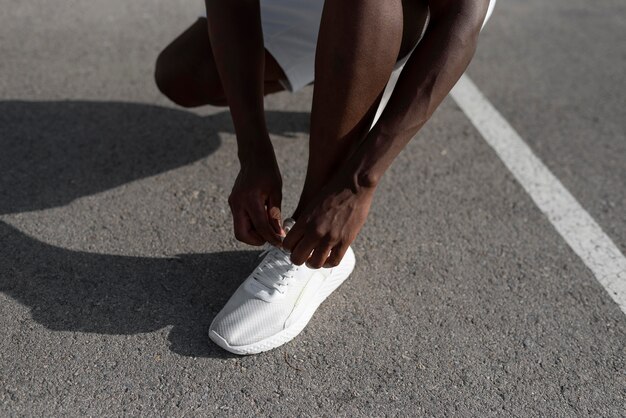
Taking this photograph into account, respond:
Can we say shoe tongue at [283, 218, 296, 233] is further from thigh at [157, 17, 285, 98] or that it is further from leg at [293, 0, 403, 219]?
thigh at [157, 17, 285, 98]

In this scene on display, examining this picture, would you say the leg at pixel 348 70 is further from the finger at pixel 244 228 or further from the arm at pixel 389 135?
the finger at pixel 244 228

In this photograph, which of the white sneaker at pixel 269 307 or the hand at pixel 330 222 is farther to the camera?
the white sneaker at pixel 269 307

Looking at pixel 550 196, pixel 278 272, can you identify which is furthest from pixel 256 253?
pixel 550 196

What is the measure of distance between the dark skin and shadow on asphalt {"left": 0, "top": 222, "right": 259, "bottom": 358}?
0.91 feet

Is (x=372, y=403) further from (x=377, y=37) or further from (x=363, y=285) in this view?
(x=377, y=37)

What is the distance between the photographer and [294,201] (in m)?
2.54

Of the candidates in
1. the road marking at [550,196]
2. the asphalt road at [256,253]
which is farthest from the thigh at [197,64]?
the road marking at [550,196]

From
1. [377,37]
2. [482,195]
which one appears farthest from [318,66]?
[482,195]

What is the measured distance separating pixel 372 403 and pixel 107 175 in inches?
50.7

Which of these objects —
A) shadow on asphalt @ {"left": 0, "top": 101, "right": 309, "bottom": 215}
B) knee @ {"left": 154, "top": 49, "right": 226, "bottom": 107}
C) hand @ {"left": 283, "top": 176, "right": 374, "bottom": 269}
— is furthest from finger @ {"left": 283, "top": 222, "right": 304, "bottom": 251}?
shadow on asphalt @ {"left": 0, "top": 101, "right": 309, "bottom": 215}

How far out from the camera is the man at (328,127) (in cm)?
178

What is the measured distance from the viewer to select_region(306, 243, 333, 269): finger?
182cm

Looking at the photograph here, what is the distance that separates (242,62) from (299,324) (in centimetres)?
70

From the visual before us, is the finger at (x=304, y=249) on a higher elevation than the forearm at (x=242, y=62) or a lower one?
lower
